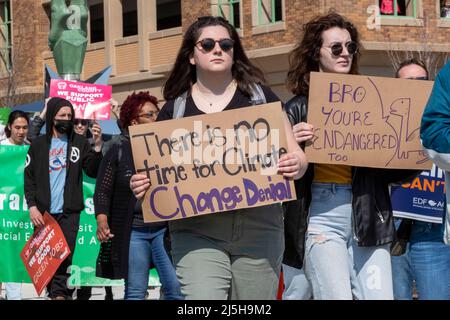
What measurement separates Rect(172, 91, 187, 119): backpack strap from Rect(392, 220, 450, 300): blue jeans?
2268 millimetres

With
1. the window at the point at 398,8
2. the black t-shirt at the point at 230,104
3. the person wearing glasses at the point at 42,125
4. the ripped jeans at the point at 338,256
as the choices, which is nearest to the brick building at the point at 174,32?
the window at the point at 398,8

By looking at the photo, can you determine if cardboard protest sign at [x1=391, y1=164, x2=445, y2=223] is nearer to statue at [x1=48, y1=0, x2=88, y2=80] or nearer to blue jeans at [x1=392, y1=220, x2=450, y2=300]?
blue jeans at [x1=392, y1=220, x2=450, y2=300]

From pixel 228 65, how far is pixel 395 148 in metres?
1.28

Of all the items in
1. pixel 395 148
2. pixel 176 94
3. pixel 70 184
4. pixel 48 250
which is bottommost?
pixel 48 250

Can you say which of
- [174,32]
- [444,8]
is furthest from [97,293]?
[174,32]

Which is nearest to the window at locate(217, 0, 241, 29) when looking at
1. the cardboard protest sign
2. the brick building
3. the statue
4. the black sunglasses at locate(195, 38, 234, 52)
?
the brick building

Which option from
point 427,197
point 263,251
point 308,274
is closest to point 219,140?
point 263,251

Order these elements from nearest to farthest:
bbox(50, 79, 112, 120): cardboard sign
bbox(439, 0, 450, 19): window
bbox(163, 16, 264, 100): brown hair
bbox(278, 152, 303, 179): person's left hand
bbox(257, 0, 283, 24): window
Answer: bbox(278, 152, 303, 179): person's left hand
bbox(163, 16, 264, 100): brown hair
bbox(50, 79, 112, 120): cardboard sign
bbox(439, 0, 450, 19): window
bbox(257, 0, 283, 24): window

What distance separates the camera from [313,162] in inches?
212

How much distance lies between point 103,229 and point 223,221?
2919 millimetres

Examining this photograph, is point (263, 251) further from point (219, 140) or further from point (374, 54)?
point (374, 54)

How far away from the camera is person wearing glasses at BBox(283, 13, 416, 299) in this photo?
5242 millimetres

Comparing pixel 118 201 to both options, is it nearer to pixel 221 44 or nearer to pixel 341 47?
A: pixel 341 47

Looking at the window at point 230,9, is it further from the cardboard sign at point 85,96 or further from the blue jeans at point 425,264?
the blue jeans at point 425,264
